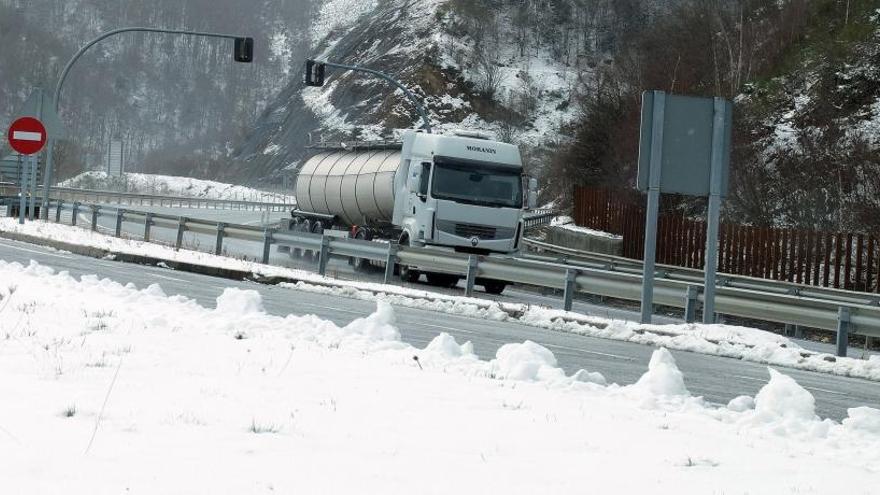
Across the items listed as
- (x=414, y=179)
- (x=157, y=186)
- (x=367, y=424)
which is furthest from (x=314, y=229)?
(x=157, y=186)

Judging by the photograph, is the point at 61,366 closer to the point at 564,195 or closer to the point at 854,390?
the point at 854,390

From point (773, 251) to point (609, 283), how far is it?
1196 cm

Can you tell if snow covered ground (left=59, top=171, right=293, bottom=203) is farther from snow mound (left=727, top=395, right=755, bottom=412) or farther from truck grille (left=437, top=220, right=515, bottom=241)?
snow mound (left=727, top=395, right=755, bottom=412)

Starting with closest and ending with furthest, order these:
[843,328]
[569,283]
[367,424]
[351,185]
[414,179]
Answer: [367,424], [843,328], [569,283], [414,179], [351,185]

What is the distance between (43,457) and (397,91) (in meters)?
111

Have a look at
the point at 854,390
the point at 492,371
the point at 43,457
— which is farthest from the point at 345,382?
the point at 854,390

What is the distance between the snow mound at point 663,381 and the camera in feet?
28.1

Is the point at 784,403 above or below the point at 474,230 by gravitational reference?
below

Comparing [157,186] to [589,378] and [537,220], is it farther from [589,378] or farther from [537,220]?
[589,378]

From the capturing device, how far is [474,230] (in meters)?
27.6

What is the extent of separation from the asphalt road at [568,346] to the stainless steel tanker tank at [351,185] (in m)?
8.35

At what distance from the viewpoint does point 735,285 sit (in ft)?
85.1

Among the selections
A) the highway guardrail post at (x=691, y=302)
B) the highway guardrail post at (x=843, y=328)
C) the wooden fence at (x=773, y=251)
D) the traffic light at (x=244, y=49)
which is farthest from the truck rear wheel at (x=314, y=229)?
the highway guardrail post at (x=843, y=328)

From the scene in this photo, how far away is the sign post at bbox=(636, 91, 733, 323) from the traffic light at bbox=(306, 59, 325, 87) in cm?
2481
